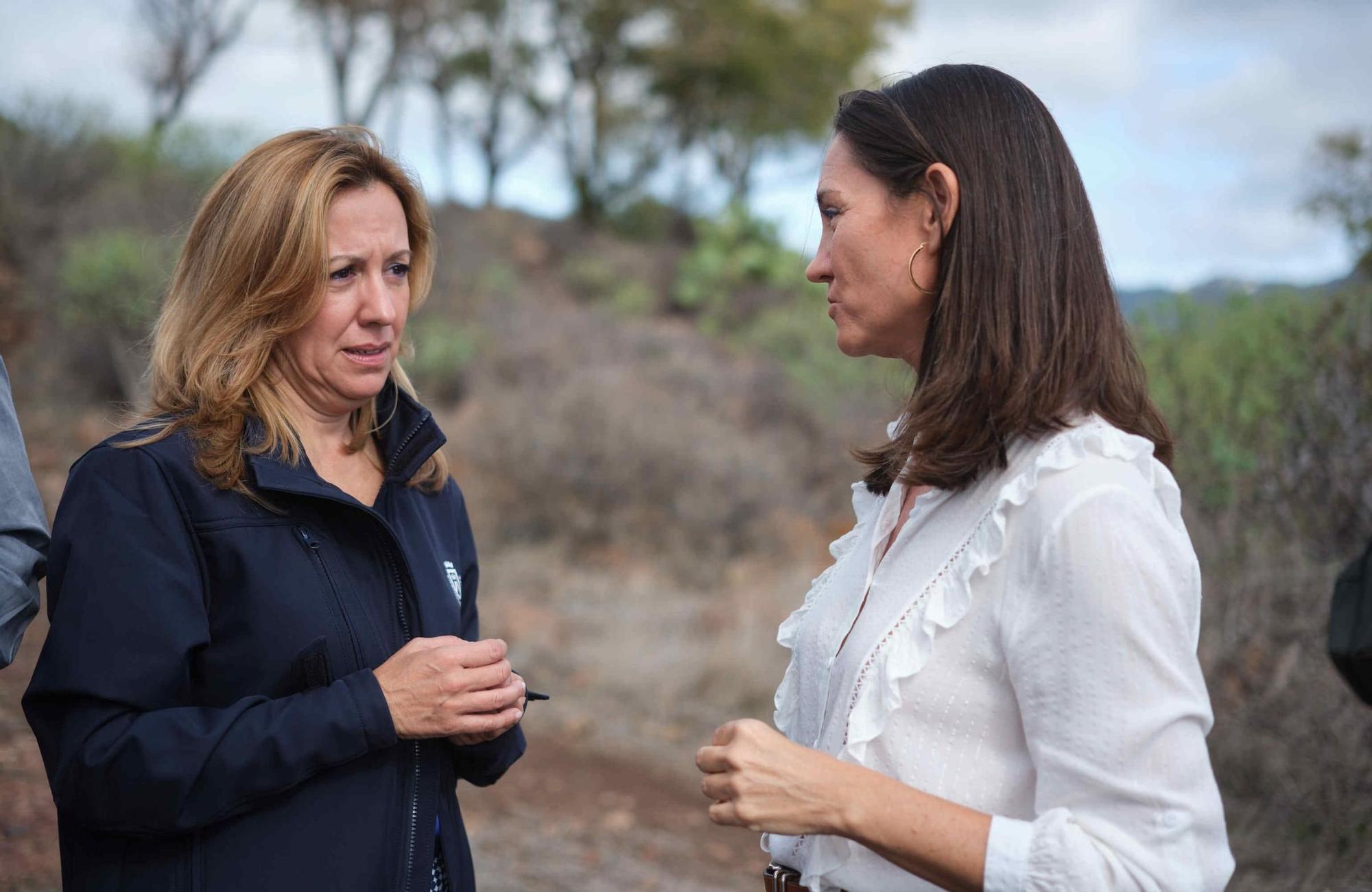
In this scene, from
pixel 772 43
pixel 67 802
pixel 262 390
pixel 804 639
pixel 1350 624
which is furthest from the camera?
pixel 772 43

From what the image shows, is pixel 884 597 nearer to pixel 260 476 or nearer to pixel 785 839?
pixel 785 839

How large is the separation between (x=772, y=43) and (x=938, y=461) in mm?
25485

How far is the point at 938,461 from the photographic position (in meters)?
1.79

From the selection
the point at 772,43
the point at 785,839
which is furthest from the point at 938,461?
the point at 772,43

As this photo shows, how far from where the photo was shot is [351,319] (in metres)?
2.31

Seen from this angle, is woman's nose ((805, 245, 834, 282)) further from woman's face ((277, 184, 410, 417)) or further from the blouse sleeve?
woman's face ((277, 184, 410, 417))

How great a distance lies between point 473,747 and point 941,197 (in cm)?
146

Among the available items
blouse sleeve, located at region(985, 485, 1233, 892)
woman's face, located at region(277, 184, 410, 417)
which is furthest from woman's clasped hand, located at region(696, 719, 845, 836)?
woman's face, located at region(277, 184, 410, 417)

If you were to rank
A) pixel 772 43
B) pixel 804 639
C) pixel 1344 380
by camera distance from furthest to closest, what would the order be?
1. pixel 772 43
2. pixel 1344 380
3. pixel 804 639

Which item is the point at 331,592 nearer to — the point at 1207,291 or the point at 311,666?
the point at 311,666

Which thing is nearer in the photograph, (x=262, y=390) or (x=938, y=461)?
(x=938, y=461)

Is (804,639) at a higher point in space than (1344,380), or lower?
lower

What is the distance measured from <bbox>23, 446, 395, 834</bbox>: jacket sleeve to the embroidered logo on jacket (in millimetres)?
473

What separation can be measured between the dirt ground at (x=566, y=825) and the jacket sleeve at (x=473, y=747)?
8.08ft
